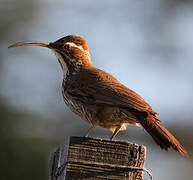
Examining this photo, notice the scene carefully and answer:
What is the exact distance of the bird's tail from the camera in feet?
17.0

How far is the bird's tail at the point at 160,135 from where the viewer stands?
519 centimetres

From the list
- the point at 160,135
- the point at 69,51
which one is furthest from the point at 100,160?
the point at 69,51

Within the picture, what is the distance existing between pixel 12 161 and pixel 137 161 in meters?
A: 5.74

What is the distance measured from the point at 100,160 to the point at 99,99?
184cm

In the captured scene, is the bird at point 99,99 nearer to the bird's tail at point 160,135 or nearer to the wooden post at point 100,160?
the bird's tail at point 160,135

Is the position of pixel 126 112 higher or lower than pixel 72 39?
lower

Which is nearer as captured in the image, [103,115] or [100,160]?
[100,160]

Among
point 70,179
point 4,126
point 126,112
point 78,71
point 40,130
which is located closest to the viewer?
point 70,179

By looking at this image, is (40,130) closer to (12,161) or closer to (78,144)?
(12,161)

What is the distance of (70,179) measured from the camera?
4176mm

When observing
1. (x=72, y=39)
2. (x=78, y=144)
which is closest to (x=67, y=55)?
(x=72, y=39)

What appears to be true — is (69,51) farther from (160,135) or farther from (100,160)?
(100,160)

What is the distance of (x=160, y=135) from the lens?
17.6ft

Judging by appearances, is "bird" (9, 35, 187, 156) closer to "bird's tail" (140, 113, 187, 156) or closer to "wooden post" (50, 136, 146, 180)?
"bird's tail" (140, 113, 187, 156)
